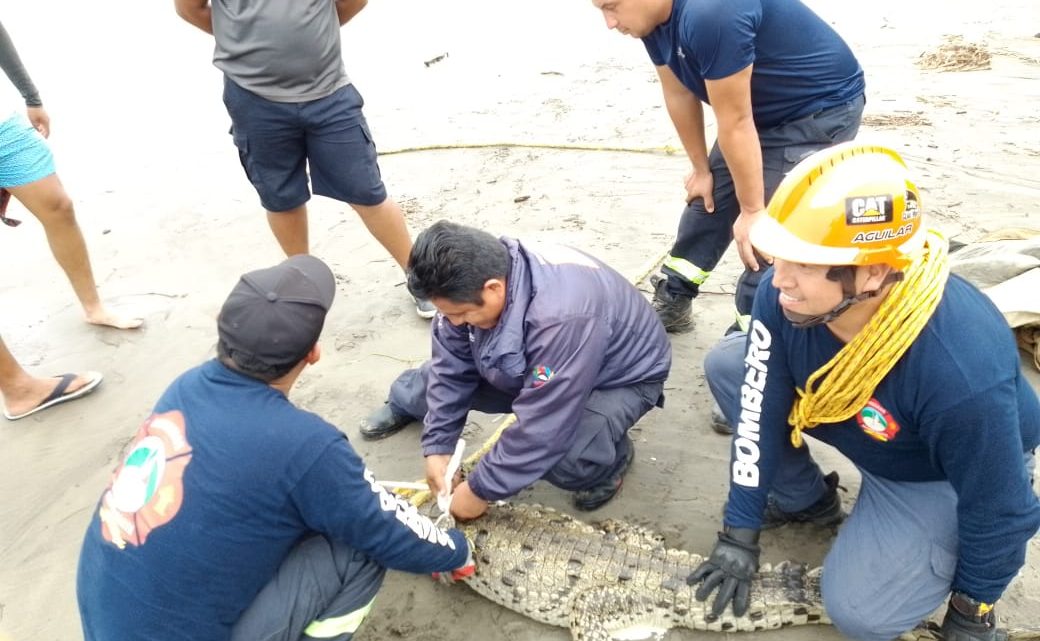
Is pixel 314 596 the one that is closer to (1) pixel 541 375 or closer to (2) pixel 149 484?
(2) pixel 149 484

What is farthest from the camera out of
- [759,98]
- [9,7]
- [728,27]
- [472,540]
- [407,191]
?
[9,7]

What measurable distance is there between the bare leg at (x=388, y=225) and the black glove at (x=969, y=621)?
8.01ft

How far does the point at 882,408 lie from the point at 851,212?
601 mm

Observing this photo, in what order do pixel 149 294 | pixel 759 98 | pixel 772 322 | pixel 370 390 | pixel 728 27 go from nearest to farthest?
pixel 772 322
pixel 728 27
pixel 759 98
pixel 370 390
pixel 149 294

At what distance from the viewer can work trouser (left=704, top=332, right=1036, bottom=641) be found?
2018mm

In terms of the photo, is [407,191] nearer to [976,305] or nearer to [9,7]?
[976,305]

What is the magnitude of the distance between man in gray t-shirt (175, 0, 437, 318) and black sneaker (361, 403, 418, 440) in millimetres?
880

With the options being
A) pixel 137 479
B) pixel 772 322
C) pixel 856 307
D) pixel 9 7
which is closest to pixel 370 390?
pixel 137 479

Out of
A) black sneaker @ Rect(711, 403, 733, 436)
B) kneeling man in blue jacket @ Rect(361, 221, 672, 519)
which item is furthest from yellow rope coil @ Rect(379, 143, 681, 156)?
kneeling man in blue jacket @ Rect(361, 221, 672, 519)

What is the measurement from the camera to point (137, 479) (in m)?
1.71

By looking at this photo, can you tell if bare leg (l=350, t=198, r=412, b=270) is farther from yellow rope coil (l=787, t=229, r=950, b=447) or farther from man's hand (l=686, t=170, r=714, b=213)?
yellow rope coil (l=787, t=229, r=950, b=447)

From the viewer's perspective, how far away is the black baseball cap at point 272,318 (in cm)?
168

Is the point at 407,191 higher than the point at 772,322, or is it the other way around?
the point at 772,322

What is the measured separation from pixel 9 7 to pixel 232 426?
45.5ft
